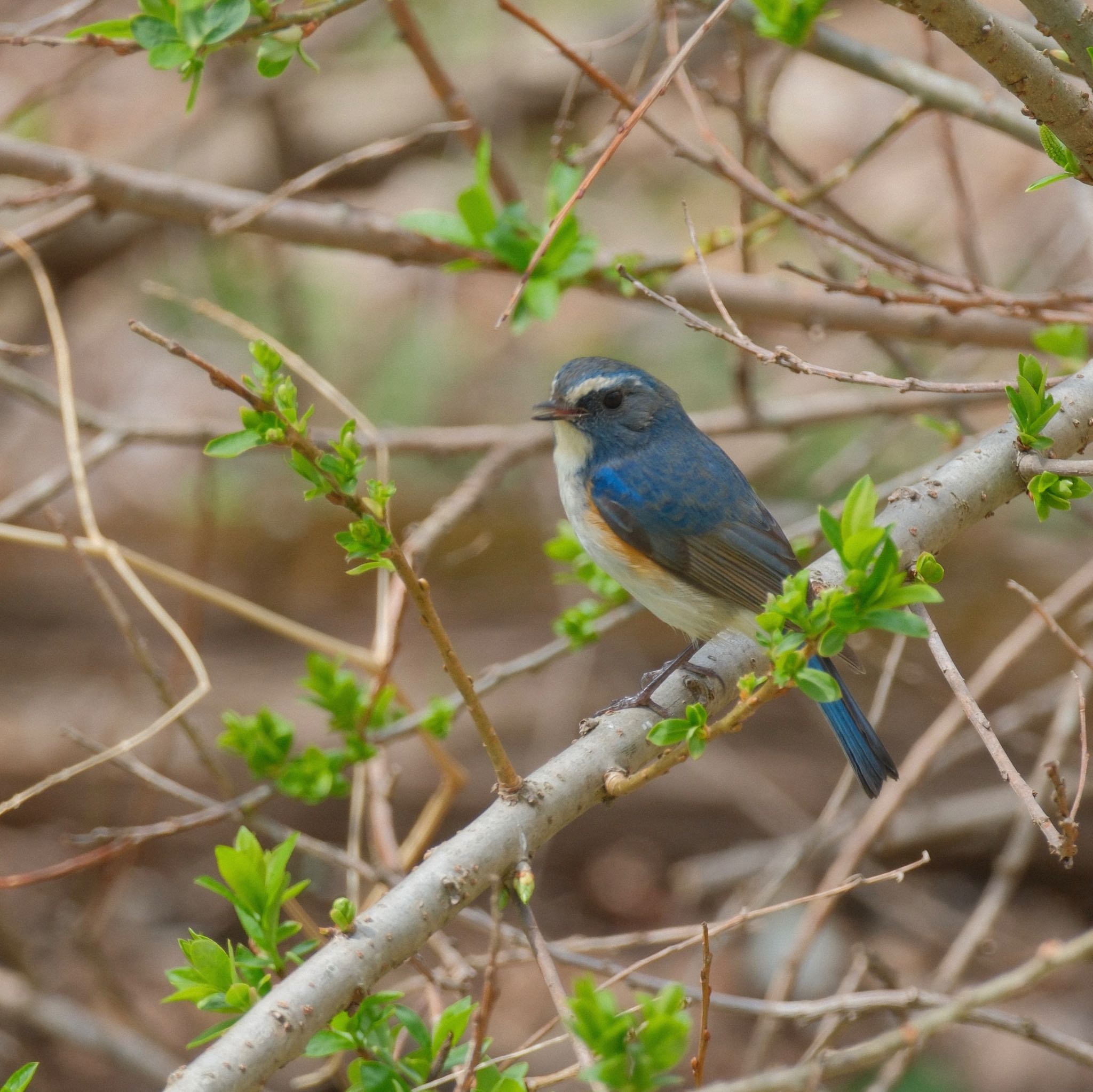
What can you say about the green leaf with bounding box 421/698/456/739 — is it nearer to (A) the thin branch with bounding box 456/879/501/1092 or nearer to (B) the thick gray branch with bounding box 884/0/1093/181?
(A) the thin branch with bounding box 456/879/501/1092

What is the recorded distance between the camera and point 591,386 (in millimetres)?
3953

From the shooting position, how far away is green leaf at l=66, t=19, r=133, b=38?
2.74 metres

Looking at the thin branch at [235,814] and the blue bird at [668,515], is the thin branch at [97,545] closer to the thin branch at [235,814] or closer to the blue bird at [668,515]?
the thin branch at [235,814]

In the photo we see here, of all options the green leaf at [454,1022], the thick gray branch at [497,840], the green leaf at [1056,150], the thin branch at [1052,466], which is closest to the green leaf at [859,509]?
the thin branch at [1052,466]

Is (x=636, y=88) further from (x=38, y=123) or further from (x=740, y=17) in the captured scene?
(x=38, y=123)

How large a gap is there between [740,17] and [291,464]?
8.24ft

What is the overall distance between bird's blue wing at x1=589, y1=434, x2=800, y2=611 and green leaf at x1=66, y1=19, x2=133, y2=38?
187 centimetres

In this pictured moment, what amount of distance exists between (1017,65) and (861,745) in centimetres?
188

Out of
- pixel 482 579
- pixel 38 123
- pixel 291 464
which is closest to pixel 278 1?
pixel 291 464

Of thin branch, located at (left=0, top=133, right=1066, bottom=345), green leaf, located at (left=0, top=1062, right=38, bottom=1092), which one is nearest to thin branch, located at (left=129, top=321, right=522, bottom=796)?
green leaf, located at (left=0, top=1062, right=38, bottom=1092)

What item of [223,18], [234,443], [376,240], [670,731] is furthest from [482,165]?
[670,731]

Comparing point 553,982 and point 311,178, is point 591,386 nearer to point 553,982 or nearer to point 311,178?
point 311,178

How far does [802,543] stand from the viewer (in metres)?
3.48

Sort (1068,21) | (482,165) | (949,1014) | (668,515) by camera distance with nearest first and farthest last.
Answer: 1. (949,1014)
2. (1068,21)
3. (482,165)
4. (668,515)
